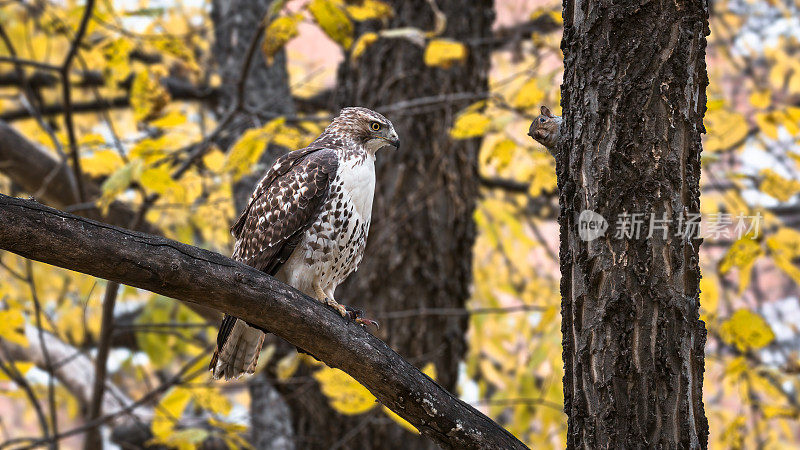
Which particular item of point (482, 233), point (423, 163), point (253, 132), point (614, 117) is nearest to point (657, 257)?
point (614, 117)

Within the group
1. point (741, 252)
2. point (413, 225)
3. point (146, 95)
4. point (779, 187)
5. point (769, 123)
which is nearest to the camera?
point (741, 252)

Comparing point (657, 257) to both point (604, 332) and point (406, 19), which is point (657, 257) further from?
point (406, 19)

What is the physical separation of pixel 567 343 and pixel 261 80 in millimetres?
4276

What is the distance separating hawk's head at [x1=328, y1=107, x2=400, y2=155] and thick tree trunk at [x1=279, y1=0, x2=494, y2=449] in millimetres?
1518

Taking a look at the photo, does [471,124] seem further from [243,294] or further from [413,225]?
[243,294]

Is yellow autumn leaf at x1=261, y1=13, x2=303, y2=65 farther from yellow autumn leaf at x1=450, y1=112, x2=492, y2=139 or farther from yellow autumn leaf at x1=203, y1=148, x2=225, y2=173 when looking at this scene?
yellow autumn leaf at x1=203, y1=148, x2=225, y2=173

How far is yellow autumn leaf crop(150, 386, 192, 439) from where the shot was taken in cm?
423

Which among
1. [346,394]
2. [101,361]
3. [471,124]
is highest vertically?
→ [471,124]

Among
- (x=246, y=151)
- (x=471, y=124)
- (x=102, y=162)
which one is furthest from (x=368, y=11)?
(x=102, y=162)

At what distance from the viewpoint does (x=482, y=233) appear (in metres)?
7.55

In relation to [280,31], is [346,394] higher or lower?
lower

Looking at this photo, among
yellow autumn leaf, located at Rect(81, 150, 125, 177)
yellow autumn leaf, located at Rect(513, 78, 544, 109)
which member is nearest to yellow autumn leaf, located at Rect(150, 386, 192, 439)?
yellow autumn leaf, located at Rect(81, 150, 125, 177)

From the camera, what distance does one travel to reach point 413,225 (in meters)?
4.86

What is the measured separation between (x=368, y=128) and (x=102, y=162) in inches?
70.6
